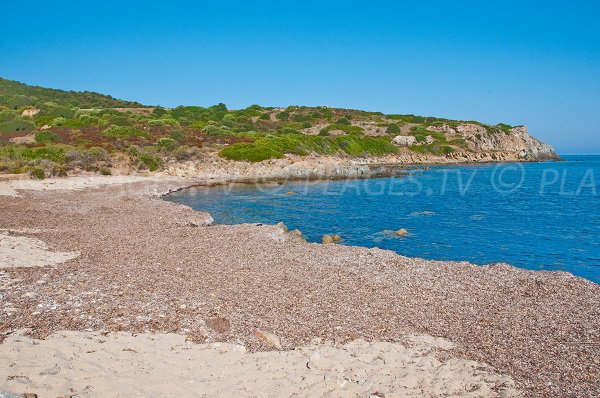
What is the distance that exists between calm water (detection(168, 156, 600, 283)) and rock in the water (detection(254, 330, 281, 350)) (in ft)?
36.9

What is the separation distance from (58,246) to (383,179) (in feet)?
143

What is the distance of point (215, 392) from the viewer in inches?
262

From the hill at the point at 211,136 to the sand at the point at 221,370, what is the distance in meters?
32.3

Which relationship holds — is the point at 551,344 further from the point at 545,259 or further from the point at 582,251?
the point at 582,251

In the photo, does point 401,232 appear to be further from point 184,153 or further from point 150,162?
point 184,153

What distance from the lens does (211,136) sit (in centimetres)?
6556

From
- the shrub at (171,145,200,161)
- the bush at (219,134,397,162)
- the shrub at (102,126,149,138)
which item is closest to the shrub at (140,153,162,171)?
the shrub at (171,145,200,161)

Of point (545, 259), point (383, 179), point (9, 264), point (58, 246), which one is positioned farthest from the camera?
point (383, 179)

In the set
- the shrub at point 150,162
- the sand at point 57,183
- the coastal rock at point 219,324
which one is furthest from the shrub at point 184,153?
the coastal rock at point 219,324

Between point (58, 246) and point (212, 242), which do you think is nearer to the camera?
point (58, 246)

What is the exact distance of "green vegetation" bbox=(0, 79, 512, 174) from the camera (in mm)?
44188

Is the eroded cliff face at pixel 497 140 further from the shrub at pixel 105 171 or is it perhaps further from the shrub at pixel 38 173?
the shrub at pixel 38 173

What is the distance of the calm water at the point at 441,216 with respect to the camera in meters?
19.3

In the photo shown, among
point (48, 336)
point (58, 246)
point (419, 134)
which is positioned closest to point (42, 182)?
point (58, 246)
